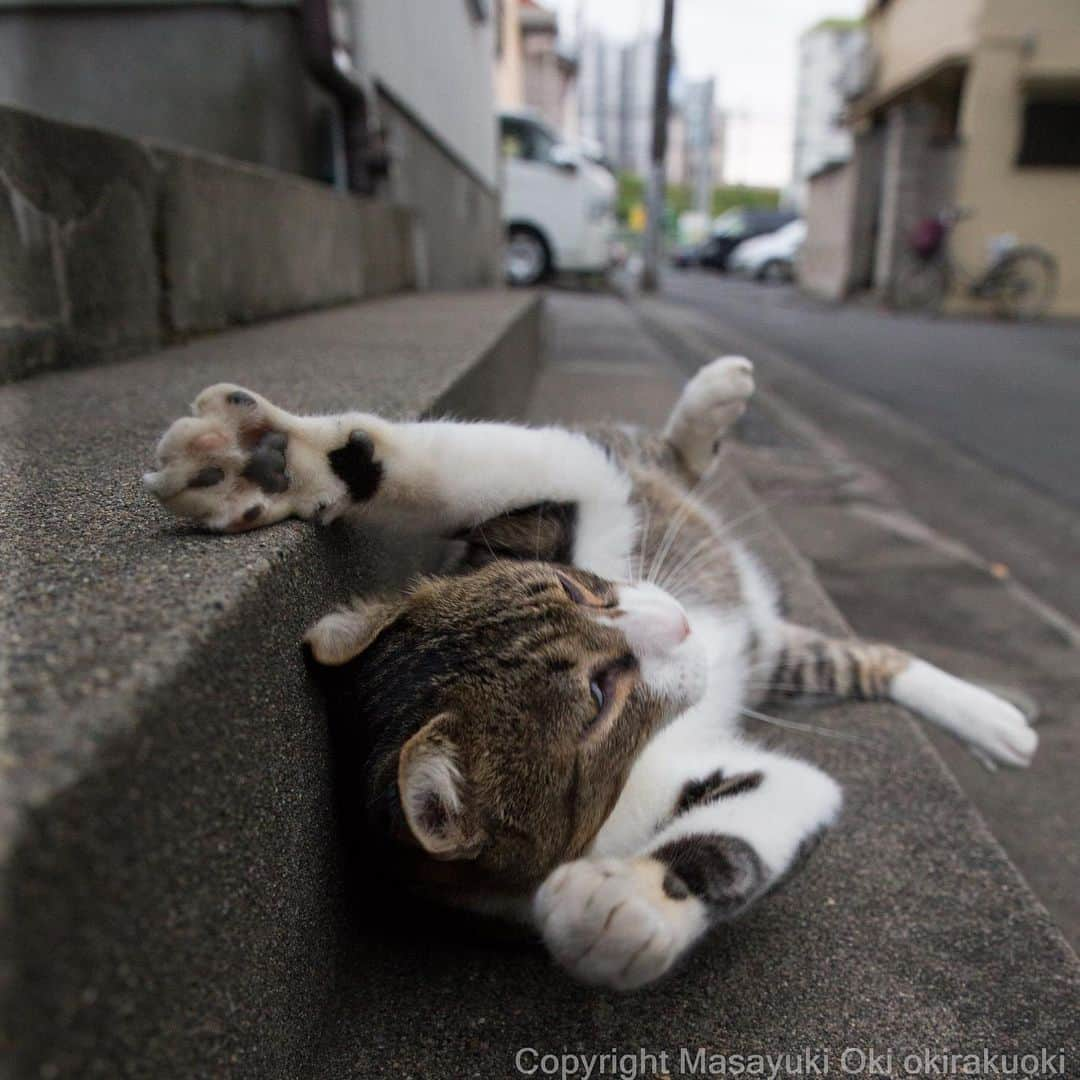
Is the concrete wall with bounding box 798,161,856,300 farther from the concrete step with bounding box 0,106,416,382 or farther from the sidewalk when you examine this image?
the concrete step with bounding box 0,106,416,382

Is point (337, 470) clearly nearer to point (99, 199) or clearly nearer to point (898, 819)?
point (898, 819)

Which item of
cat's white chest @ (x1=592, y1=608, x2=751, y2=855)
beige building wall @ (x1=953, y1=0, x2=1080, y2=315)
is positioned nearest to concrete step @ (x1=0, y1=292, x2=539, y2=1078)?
cat's white chest @ (x1=592, y1=608, x2=751, y2=855)

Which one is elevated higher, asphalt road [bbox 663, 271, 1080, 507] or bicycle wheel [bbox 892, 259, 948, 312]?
bicycle wheel [bbox 892, 259, 948, 312]

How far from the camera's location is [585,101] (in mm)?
60719

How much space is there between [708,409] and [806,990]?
1430 millimetres

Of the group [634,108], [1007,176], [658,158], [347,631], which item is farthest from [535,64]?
[634,108]

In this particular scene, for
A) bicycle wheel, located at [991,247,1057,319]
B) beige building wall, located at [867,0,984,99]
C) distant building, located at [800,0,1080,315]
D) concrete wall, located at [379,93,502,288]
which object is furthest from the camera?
bicycle wheel, located at [991,247,1057,319]

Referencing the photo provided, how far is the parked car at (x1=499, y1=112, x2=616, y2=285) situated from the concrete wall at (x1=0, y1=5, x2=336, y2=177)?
9.77 metres

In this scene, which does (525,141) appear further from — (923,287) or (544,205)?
(923,287)

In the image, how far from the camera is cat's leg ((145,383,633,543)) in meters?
1.13

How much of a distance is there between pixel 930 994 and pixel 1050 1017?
14cm

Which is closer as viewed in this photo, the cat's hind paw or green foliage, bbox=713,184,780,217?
the cat's hind paw

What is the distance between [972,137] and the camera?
13742 mm

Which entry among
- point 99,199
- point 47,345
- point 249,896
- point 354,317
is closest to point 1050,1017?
point 249,896
